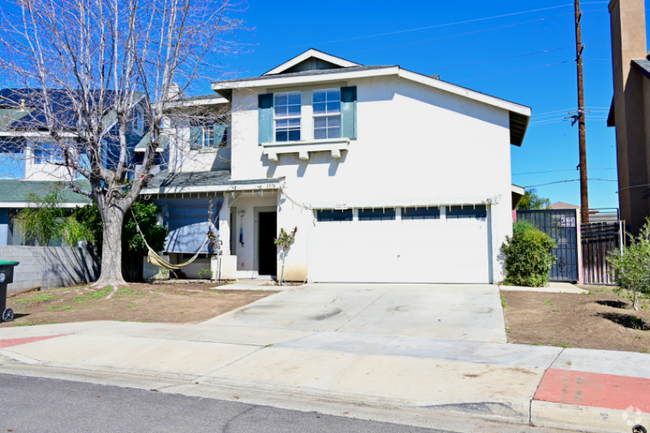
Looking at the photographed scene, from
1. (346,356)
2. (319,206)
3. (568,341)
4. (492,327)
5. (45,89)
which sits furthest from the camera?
(319,206)

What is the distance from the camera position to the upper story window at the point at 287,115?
16.7m

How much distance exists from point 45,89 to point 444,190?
11599mm

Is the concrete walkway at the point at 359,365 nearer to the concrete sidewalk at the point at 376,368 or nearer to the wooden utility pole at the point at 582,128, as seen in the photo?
the concrete sidewalk at the point at 376,368

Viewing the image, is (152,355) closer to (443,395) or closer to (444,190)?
(443,395)

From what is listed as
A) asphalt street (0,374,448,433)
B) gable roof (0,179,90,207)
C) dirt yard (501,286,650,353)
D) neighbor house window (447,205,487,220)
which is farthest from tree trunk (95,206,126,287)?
dirt yard (501,286,650,353)

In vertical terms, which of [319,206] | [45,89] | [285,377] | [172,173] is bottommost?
→ [285,377]

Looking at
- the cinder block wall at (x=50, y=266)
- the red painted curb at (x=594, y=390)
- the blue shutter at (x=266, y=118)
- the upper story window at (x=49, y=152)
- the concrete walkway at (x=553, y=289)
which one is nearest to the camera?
the red painted curb at (x=594, y=390)

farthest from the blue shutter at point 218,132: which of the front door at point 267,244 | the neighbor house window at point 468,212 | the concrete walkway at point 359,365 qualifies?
the concrete walkway at point 359,365

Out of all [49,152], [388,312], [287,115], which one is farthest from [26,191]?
[388,312]

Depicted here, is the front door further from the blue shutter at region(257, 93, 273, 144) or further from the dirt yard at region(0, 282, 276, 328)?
the dirt yard at region(0, 282, 276, 328)

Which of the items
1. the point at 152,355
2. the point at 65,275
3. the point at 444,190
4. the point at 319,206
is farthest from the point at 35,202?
the point at 444,190

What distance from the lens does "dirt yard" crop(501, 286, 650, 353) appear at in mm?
8102

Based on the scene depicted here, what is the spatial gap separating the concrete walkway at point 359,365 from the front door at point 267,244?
22.0 feet

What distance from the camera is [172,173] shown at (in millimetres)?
18500
